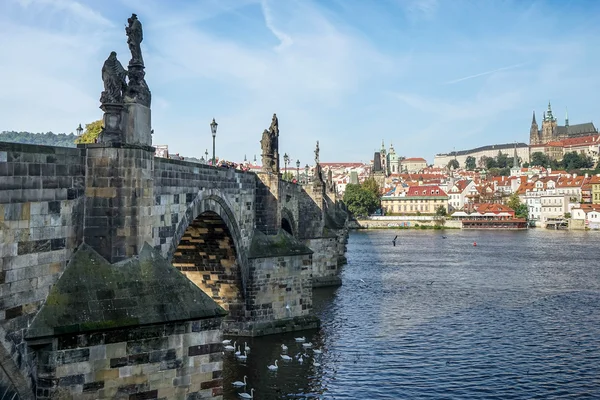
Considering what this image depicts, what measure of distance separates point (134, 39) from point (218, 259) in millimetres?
14298

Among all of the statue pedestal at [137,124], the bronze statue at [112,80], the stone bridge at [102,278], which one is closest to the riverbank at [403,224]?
the stone bridge at [102,278]

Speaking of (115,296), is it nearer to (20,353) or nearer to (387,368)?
(20,353)

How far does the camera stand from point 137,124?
14.8 m

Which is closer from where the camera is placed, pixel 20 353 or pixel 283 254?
pixel 20 353

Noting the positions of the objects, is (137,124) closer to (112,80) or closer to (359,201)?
(112,80)

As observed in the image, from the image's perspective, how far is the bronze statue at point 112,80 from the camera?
1459 centimetres

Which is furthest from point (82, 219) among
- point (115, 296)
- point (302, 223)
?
point (302, 223)

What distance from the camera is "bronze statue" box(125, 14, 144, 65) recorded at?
15.2 metres

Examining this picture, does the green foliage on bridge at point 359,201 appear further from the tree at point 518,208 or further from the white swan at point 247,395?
the white swan at point 247,395

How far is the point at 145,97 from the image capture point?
1521cm

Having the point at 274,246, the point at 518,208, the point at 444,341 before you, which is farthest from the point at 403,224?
the point at 274,246

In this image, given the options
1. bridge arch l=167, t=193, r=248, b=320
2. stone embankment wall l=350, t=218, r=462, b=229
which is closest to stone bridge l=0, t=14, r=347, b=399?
bridge arch l=167, t=193, r=248, b=320

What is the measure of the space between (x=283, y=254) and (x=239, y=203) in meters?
3.49

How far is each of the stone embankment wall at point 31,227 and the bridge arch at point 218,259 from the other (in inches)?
464
